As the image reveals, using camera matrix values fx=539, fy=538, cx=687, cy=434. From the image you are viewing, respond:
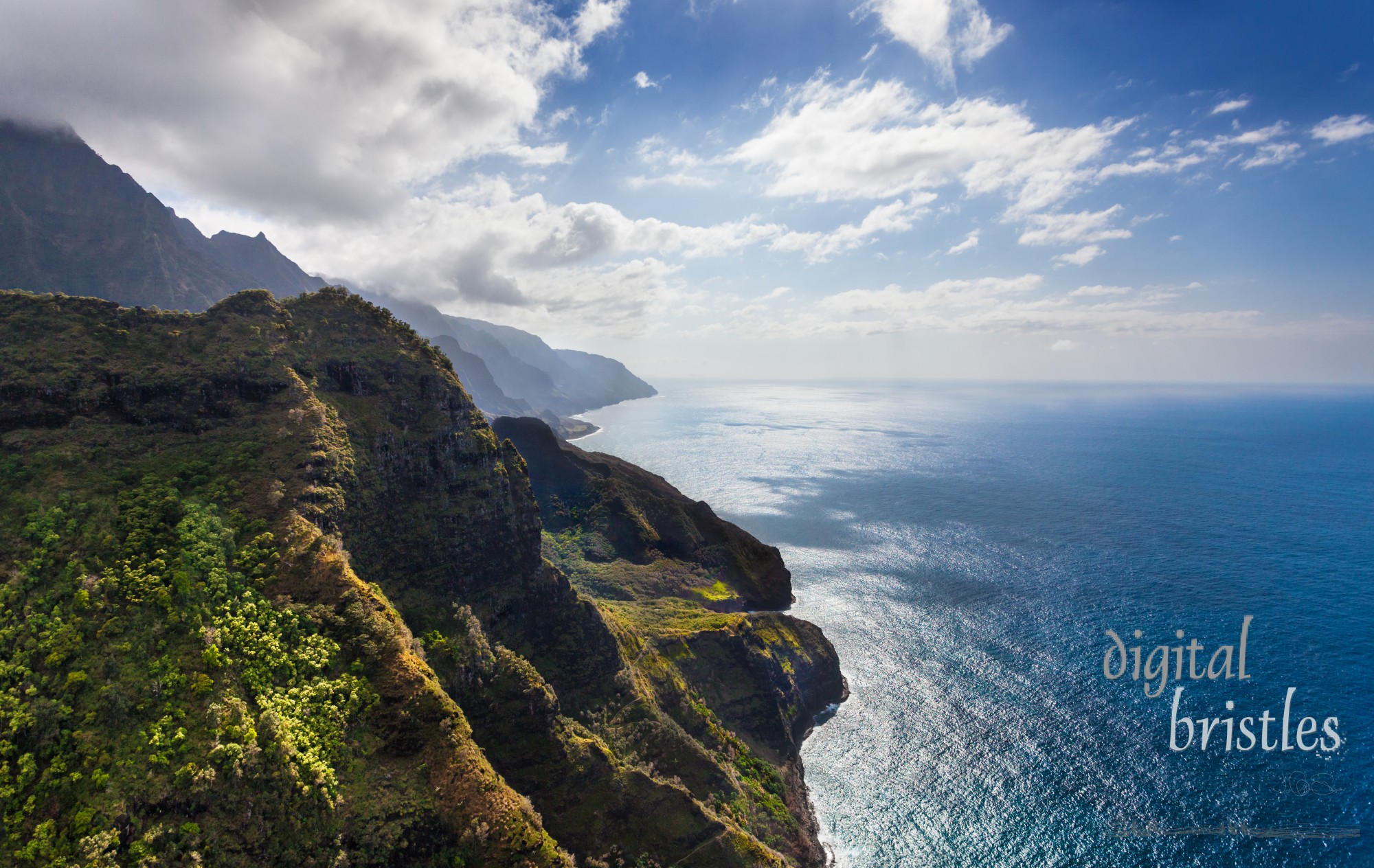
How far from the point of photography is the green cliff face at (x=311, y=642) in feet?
94.8

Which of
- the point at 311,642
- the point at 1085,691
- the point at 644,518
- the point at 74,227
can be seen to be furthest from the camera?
the point at 74,227

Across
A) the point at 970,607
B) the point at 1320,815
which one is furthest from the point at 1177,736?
the point at 970,607

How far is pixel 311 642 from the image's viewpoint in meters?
37.1

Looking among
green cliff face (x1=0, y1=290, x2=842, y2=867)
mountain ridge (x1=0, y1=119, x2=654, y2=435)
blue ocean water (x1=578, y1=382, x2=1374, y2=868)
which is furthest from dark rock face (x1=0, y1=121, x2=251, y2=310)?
blue ocean water (x1=578, y1=382, x2=1374, y2=868)

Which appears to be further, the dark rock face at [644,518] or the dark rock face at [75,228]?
the dark rock face at [75,228]

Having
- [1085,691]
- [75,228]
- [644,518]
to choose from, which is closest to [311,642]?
[644,518]

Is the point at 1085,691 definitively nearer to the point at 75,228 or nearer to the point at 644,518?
the point at 644,518

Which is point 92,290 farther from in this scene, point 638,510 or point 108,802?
point 108,802

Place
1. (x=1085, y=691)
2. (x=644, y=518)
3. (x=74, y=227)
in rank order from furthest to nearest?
(x=74, y=227) < (x=644, y=518) < (x=1085, y=691)

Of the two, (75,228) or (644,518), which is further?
(75,228)

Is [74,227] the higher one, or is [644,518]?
[74,227]

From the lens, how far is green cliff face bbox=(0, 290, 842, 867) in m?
28.9

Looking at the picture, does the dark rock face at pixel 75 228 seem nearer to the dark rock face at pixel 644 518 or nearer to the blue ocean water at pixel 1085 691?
the dark rock face at pixel 644 518

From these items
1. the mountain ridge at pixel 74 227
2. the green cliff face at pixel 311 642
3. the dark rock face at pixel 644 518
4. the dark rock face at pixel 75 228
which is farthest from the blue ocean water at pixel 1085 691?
the dark rock face at pixel 75 228
